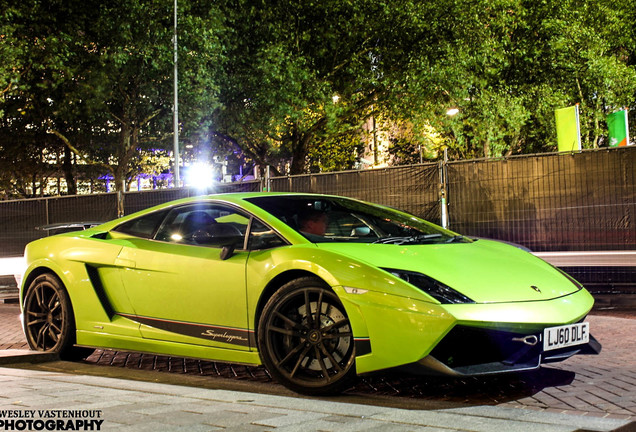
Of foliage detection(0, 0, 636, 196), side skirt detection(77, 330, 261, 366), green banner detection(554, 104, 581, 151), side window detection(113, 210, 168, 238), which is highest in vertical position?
foliage detection(0, 0, 636, 196)

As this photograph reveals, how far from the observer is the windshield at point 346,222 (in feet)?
16.0

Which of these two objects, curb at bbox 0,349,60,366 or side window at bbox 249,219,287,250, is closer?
side window at bbox 249,219,287,250

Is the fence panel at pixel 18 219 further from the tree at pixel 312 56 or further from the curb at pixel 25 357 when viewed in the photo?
the curb at pixel 25 357

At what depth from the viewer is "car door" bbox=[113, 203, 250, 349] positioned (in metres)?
4.82

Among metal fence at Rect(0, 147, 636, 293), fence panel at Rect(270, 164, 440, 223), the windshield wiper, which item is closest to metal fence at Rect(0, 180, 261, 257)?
fence panel at Rect(270, 164, 440, 223)

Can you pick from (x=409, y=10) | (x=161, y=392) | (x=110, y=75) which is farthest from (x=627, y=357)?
(x=110, y=75)

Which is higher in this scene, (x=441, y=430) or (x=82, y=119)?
(x=82, y=119)

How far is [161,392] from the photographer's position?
161 inches

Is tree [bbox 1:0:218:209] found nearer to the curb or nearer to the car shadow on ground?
the curb

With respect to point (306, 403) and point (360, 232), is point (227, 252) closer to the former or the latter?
point (360, 232)

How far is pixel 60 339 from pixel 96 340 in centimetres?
44

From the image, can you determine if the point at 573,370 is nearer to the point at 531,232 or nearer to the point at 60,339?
the point at 60,339

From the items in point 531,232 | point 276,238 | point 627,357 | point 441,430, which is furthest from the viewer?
point 531,232

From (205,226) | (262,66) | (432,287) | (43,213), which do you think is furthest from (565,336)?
(262,66)
